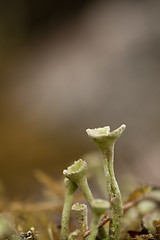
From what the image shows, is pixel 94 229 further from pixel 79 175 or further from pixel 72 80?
pixel 72 80

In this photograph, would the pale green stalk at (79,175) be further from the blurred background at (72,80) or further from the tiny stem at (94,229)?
the blurred background at (72,80)

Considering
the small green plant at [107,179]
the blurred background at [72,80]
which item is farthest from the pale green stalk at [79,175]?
the blurred background at [72,80]

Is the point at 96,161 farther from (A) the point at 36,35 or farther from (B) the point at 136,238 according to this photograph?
(A) the point at 36,35

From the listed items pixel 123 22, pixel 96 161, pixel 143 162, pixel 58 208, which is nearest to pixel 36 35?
pixel 123 22

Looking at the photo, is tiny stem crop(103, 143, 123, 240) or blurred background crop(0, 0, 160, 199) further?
blurred background crop(0, 0, 160, 199)

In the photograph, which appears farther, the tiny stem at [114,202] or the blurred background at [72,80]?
the blurred background at [72,80]

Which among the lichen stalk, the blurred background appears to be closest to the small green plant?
the lichen stalk

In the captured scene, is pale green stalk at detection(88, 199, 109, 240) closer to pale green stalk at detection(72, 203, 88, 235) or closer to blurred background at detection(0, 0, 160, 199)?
pale green stalk at detection(72, 203, 88, 235)

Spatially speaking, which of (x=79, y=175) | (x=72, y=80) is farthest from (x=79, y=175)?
(x=72, y=80)
